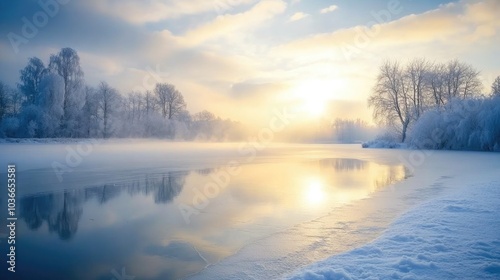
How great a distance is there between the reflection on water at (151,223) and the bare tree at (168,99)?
41.8 metres

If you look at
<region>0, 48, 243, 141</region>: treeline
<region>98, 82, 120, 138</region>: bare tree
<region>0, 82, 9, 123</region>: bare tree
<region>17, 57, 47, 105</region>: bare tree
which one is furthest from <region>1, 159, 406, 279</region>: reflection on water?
→ <region>0, 82, 9, 123</region>: bare tree

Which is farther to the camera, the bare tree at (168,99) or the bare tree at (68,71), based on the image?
the bare tree at (168,99)

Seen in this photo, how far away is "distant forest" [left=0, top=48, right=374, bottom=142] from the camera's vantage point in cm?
2811

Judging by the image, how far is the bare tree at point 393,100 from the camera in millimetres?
38469

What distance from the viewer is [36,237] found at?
193 inches

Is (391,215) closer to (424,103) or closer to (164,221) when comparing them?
(164,221)

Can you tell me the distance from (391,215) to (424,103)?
40.9m

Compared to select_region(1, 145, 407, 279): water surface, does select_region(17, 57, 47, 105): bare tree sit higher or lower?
higher

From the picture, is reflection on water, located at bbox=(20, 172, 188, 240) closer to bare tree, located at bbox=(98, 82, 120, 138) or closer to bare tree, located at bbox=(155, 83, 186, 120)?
bare tree, located at bbox=(98, 82, 120, 138)

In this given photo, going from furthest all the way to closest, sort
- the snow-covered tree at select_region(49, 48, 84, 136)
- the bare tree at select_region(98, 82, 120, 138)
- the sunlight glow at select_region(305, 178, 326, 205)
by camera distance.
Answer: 1. the bare tree at select_region(98, 82, 120, 138)
2. the snow-covered tree at select_region(49, 48, 84, 136)
3. the sunlight glow at select_region(305, 178, 326, 205)

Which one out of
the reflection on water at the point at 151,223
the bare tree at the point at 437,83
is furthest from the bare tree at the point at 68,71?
the bare tree at the point at 437,83

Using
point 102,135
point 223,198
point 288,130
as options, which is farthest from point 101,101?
point 288,130

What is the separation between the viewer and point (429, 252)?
142 inches

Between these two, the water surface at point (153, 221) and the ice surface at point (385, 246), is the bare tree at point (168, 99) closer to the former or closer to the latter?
the water surface at point (153, 221)
